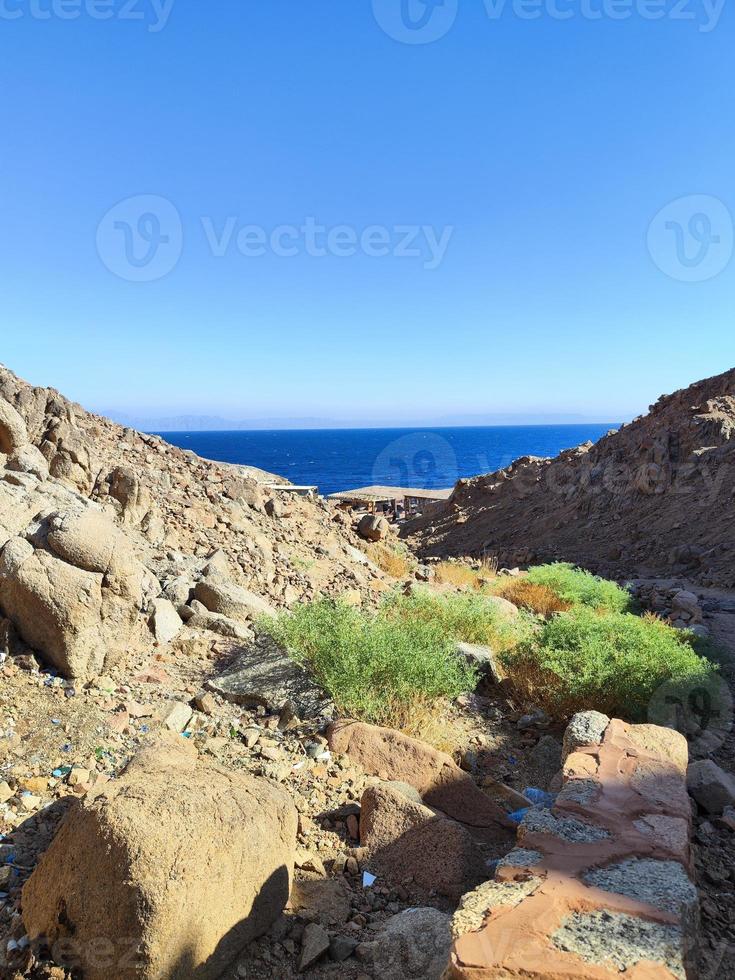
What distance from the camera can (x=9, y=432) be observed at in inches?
244

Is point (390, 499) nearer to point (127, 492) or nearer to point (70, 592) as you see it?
point (127, 492)

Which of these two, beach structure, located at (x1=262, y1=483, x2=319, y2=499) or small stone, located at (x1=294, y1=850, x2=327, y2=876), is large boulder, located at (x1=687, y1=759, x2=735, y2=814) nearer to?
small stone, located at (x1=294, y1=850, x2=327, y2=876)

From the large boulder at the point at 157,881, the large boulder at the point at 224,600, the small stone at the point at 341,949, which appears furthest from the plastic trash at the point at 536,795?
the large boulder at the point at 224,600

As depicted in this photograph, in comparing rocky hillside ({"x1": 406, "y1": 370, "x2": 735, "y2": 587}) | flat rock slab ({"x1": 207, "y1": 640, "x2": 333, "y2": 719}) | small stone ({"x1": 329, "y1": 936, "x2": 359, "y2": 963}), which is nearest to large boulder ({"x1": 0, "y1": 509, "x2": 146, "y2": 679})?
flat rock slab ({"x1": 207, "y1": 640, "x2": 333, "y2": 719})

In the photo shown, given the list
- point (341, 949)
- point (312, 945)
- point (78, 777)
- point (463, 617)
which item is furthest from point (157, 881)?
point (463, 617)

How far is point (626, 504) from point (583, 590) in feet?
31.6

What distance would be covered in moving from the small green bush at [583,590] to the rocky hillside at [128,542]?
114 inches

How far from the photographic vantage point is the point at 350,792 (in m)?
3.77

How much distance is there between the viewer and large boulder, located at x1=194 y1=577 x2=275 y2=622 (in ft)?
19.4

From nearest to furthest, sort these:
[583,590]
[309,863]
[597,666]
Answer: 1. [309,863]
2. [597,666]
3. [583,590]

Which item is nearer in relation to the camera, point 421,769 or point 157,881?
point 157,881

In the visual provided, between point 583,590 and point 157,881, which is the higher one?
point 157,881

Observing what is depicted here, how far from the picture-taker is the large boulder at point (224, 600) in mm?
5926

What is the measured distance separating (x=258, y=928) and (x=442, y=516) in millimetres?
21665
